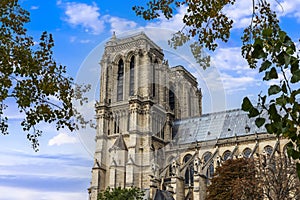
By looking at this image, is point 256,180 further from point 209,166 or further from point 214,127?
point 214,127

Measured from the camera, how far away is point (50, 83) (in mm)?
11422

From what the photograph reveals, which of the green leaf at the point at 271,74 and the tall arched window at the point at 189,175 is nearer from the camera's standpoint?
the green leaf at the point at 271,74

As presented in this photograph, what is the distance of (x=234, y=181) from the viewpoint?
123 feet

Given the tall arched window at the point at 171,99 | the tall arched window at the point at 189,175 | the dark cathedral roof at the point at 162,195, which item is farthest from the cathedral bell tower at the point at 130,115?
the dark cathedral roof at the point at 162,195

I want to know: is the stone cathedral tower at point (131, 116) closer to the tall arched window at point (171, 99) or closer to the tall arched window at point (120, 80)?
the tall arched window at point (120, 80)

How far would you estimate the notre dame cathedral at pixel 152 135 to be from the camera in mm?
51688

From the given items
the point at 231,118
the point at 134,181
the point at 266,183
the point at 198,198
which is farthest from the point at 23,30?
the point at 231,118

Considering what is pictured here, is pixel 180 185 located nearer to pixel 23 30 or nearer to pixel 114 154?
pixel 114 154

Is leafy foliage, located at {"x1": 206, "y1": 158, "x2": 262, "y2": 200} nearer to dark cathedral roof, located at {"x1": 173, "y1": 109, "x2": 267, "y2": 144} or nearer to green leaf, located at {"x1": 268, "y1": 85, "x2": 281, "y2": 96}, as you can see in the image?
dark cathedral roof, located at {"x1": 173, "y1": 109, "x2": 267, "y2": 144}

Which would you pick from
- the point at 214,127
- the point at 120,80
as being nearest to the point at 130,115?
the point at 120,80

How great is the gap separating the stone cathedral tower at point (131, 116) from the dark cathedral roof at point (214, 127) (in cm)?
211

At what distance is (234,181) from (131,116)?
21.3 metres

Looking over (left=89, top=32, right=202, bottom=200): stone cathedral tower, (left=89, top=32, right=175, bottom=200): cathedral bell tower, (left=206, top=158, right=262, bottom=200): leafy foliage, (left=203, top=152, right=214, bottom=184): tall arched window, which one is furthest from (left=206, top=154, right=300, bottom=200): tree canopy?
(left=89, top=32, right=175, bottom=200): cathedral bell tower

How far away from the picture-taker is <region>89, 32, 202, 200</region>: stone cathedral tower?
53250mm
